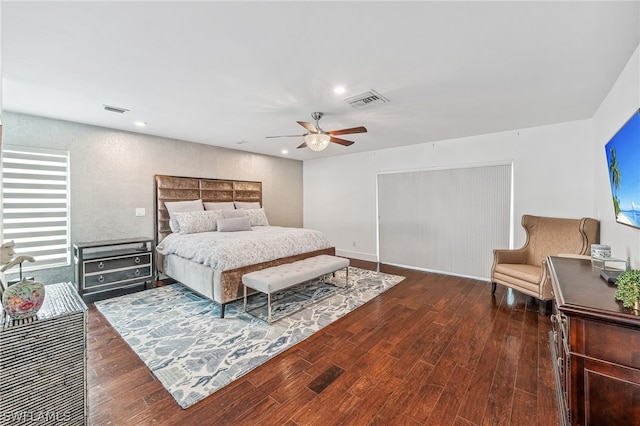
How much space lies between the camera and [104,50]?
2.02 meters

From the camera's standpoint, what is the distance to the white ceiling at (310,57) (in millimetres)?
1631

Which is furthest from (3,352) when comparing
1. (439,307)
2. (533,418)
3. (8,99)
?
(439,307)

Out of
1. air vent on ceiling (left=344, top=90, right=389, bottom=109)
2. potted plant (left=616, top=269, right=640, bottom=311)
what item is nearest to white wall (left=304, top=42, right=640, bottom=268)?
potted plant (left=616, top=269, right=640, bottom=311)

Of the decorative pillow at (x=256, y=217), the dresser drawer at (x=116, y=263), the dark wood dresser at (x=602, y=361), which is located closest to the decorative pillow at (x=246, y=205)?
the decorative pillow at (x=256, y=217)

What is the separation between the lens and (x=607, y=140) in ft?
9.23

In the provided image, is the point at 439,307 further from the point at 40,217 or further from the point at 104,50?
the point at 40,217

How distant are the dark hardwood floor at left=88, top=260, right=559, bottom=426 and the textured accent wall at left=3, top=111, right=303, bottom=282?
1.65 meters

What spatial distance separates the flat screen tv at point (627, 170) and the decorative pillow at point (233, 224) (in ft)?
15.0

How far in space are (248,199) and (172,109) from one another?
2899 mm

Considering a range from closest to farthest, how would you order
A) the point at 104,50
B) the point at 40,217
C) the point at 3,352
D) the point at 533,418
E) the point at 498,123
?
the point at 3,352
the point at 533,418
the point at 104,50
the point at 40,217
the point at 498,123

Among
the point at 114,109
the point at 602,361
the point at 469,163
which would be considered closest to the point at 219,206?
the point at 114,109

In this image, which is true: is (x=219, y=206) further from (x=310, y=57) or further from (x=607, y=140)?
(x=607, y=140)

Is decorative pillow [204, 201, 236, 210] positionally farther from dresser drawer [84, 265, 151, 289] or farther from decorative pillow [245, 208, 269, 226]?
dresser drawer [84, 265, 151, 289]

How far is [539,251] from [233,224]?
4.72m
